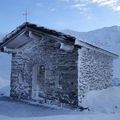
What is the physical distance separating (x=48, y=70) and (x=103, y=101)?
3222 mm

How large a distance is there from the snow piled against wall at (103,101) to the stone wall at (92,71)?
0.32 meters

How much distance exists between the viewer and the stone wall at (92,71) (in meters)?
13.9

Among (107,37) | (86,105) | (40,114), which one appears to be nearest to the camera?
(40,114)

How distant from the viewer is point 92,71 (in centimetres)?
1520

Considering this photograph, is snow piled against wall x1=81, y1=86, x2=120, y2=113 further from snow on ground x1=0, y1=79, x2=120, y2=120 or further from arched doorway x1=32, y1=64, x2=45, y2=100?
arched doorway x1=32, y1=64, x2=45, y2=100

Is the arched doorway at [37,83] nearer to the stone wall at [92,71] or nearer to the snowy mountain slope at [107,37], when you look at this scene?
the stone wall at [92,71]

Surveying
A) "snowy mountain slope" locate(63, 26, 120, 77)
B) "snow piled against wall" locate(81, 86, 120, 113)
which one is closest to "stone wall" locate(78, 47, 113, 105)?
"snow piled against wall" locate(81, 86, 120, 113)

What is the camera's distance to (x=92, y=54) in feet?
49.9

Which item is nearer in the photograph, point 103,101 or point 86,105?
point 86,105

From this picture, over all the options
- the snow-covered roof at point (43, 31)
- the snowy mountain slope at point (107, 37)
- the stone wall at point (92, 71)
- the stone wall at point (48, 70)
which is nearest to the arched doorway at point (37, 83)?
the stone wall at point (48, 70)

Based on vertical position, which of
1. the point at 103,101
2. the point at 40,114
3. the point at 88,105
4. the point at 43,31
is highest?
the point at 43,31

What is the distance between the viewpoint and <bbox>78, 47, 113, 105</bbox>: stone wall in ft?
45.7

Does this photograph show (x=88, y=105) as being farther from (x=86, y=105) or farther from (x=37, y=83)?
(x=37, y=83)

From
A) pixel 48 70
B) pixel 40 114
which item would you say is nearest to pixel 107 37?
pixel 48 70
